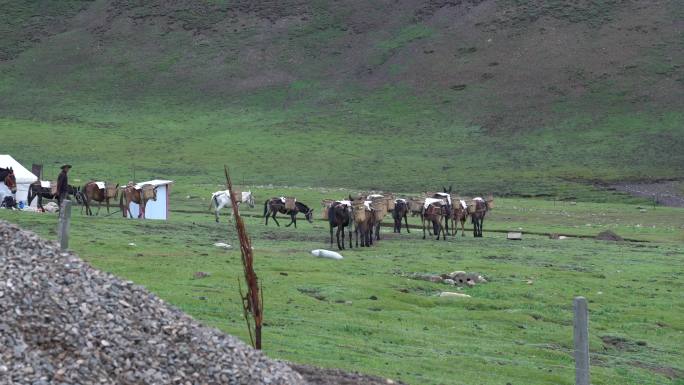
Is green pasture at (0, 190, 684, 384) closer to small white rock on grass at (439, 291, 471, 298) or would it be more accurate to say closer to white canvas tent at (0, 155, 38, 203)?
small white rock on grass at (439, 291, 471, 298)

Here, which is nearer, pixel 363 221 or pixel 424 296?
pixel 424 296

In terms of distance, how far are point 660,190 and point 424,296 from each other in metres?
56.6

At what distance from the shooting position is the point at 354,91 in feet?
377

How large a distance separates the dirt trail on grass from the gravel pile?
63211mm

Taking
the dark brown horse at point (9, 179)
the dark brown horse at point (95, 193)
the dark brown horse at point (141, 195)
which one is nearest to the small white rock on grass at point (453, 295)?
the dark brown horse at point (141, 195)

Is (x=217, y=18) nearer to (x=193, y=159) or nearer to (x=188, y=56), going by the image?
(x=188, y=56)

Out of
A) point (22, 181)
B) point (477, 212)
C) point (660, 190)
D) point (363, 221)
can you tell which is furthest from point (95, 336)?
point (660, 190)

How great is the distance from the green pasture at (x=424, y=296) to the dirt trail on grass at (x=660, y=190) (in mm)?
30527

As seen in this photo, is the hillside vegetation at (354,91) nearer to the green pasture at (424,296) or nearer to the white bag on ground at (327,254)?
the green pasture at (424,296)

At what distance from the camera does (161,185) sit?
4734cm

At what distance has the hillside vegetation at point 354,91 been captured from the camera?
290 ft

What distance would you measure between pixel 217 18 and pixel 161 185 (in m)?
88.8

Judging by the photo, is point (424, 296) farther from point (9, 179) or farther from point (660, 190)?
point (660, 190)

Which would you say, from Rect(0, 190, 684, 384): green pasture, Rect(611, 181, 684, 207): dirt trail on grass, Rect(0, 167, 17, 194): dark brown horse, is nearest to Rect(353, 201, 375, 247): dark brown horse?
Rect(0, 190, 684, 384): green pasture
